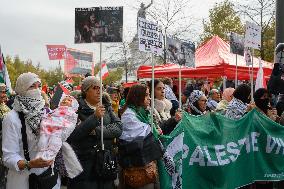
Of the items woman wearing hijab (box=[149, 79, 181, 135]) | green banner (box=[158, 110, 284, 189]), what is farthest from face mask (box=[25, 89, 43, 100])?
woman wearing hijab (box=[149, 79, 181, 135])

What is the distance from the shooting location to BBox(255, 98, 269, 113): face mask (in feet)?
22.8

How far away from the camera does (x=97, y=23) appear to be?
5723 millimetres

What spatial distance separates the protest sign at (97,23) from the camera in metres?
5.70

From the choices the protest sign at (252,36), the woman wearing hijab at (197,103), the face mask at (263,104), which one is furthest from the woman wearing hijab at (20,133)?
the protest sign at (252,36)

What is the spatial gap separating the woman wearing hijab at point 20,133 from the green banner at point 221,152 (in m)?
2.06

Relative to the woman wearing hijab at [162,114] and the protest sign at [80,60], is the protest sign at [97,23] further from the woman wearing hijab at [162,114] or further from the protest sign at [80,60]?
the protest sign at [80,60]

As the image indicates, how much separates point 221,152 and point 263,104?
1096 mm

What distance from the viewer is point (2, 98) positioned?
7.02m

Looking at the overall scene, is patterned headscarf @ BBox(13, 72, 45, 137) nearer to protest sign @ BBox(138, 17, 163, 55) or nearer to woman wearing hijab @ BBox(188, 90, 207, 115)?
protest sign @ BBox(138, 17, 163, 55)

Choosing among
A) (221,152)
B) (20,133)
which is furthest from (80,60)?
(20,133)

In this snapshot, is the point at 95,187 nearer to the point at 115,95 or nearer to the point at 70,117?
the point at 70,117

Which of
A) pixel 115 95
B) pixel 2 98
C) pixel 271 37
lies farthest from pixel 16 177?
pixel 271 37

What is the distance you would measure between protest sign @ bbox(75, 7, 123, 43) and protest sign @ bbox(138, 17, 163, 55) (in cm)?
47

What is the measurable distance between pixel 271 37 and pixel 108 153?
2794 centimetres
